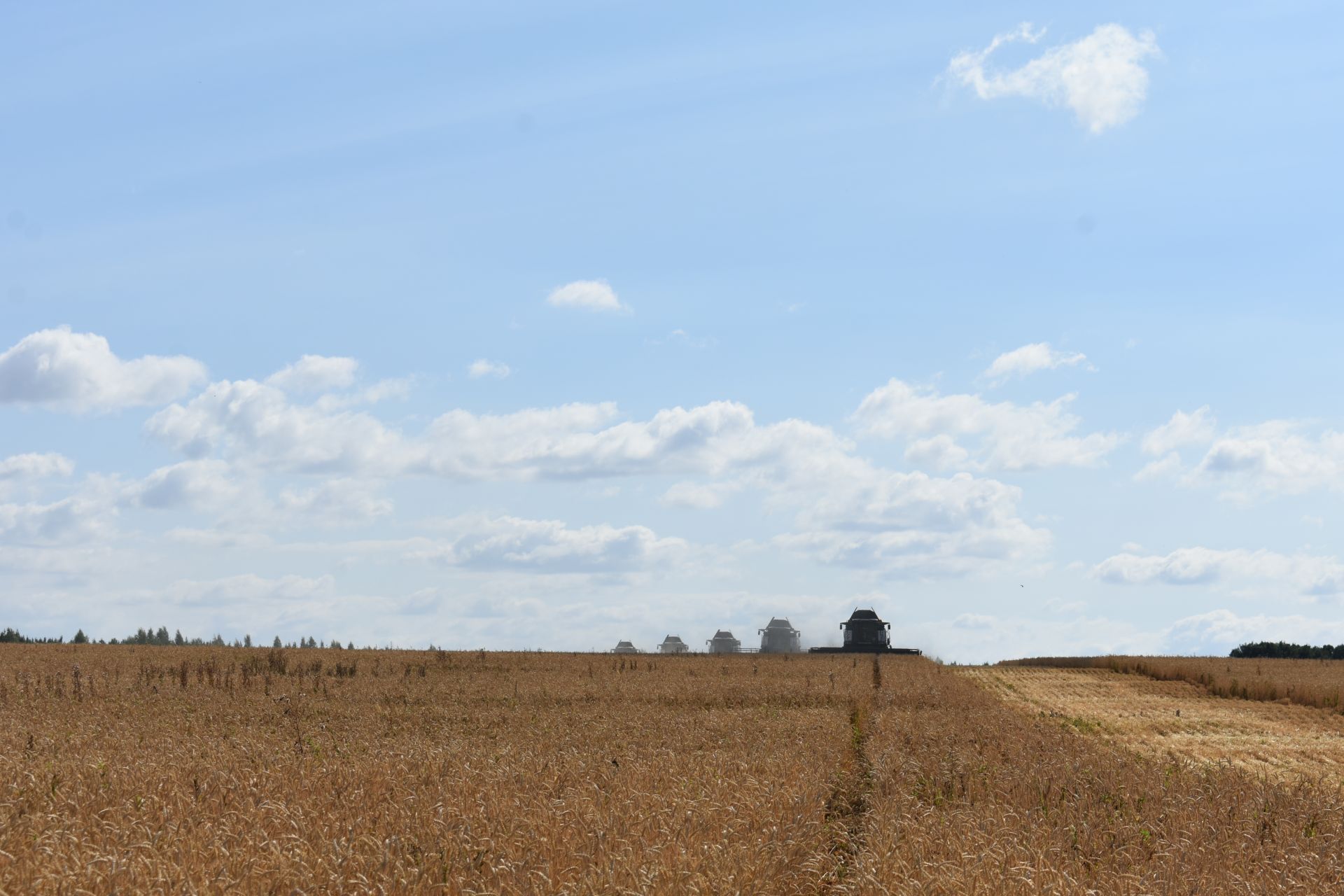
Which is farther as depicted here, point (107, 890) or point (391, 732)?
point (391, 732)

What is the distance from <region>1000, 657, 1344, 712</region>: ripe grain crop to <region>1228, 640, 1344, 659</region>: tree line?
662 inches

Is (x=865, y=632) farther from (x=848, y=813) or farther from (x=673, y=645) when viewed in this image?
(x=848, y=813)

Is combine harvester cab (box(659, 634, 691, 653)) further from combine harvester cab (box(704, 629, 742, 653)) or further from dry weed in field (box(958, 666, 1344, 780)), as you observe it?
dry weed in field (box(958, 666, 1344, 780))

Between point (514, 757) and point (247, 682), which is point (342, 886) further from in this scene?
point (247, 682)

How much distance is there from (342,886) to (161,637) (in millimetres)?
145223

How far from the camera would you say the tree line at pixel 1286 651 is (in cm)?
10644

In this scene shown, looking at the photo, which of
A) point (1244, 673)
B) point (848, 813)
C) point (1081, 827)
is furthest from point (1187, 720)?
point (1081, 827)

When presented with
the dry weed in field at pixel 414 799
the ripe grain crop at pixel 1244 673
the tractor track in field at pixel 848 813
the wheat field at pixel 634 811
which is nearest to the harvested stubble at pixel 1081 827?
the wheat field at pixel 634 811

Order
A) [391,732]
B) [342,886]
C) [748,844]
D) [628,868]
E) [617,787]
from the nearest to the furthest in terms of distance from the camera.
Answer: [342,886] → [628,868] → [748,844] → [617,787] → [391,732]

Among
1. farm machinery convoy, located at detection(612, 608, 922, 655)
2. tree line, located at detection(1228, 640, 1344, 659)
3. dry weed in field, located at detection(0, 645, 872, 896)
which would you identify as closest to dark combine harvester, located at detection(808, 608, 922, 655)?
farm machinery convoy, located at detection(612, 608, 922, 655)

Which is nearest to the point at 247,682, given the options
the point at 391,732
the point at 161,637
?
the point at 391,732

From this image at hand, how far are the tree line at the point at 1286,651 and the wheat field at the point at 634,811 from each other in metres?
94.7

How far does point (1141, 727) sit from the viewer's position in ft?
122

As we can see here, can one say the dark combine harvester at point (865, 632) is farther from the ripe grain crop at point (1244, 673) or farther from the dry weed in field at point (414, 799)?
the dry weed in field at point (414, 799)
